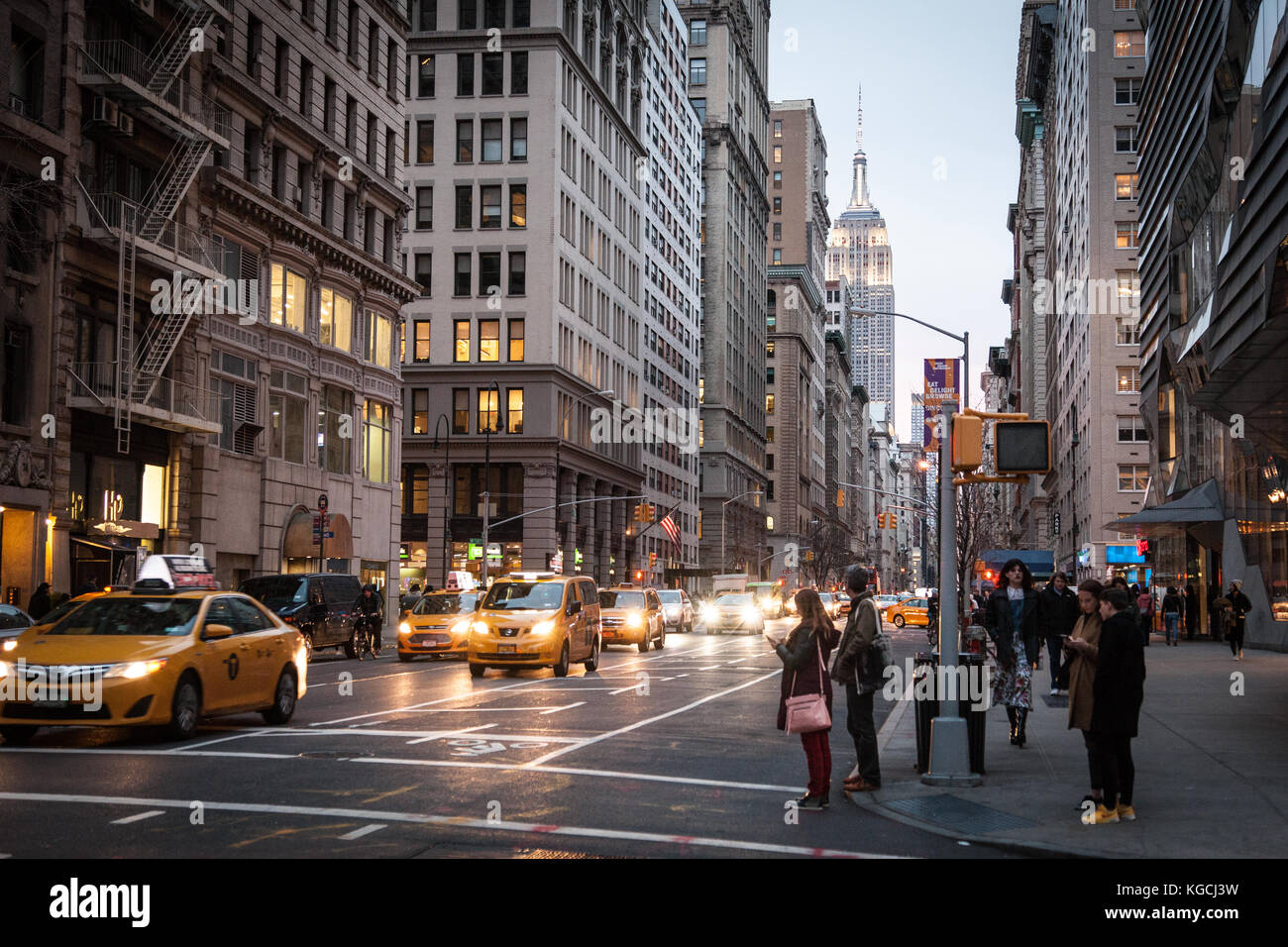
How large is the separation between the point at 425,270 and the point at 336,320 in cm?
2459

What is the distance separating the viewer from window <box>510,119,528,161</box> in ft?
239

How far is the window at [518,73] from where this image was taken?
240 feet

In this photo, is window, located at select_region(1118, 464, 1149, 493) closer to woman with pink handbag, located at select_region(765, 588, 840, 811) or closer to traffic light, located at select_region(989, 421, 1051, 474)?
traffic light, located at select_region(989, 421, 1051, 474)

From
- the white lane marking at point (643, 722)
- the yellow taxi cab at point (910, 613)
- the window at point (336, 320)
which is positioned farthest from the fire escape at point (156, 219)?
the yellow taxi cab at point (910, 613)

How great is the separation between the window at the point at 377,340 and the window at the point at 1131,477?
137 feet

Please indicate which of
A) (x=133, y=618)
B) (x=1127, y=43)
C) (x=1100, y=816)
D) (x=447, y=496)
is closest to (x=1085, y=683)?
(x=1100, y=816)

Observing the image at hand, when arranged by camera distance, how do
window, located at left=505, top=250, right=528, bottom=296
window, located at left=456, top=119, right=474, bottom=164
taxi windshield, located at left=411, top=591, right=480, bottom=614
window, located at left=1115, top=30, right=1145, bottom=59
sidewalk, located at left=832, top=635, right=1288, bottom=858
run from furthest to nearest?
window, located at left=1115, top=30, right=1145, bottom=59
window, located at left=456, top=119, right=474, bottom=164
window, located at left=505, top=250, right=528, bottom=296
taxi windshield, located at left=411, top=591, right=480, bottom=614
sidewalk, located at left=832, top=635, right=1288, bottom=858

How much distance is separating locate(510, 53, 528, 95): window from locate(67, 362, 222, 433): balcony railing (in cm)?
3734

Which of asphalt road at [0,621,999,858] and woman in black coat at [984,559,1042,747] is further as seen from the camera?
woman in black coat at [984,559,1042,747]

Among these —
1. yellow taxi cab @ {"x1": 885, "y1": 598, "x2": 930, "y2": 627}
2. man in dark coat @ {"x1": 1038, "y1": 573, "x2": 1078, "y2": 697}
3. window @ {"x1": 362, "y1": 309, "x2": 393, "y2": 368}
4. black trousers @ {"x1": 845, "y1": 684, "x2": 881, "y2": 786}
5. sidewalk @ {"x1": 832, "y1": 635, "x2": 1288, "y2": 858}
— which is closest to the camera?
sidewalk @ {"x1": 832, "y1": 635, "x2": 1288, "y2": 858}

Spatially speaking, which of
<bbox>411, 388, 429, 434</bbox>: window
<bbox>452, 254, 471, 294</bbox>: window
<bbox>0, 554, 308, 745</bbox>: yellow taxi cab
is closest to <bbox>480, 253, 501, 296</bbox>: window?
<bbox>452, 254, 471, 294</bbox>: window

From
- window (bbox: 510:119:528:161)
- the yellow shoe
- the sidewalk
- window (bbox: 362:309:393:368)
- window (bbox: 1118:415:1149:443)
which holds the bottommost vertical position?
the sidewalk

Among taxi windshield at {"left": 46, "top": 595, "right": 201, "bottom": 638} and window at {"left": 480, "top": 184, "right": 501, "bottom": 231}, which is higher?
window at {"left": 480, "top": 184, "right": 501, "bottom": 231}

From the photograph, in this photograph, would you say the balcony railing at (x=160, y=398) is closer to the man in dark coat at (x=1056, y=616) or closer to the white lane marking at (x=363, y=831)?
the man in dark coat at (x=1056, y=616)
